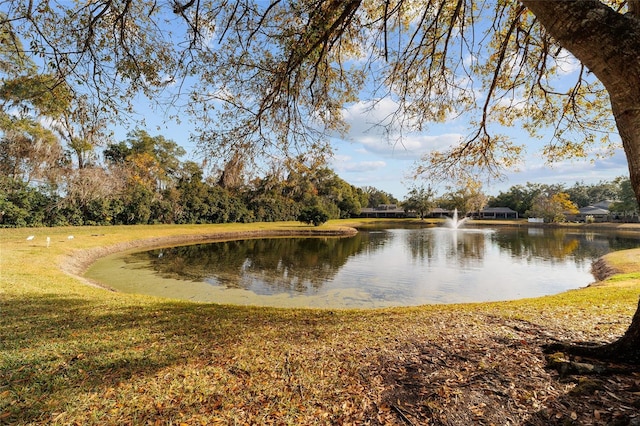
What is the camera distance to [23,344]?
3795 millimetres

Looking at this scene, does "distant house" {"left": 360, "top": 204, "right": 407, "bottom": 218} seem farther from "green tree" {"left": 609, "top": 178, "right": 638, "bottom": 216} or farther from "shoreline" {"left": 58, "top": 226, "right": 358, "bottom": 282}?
"shoreline" {"left": 58, "top": 226, "right": 358, "bottom": 282}

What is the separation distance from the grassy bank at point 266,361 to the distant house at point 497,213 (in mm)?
70419

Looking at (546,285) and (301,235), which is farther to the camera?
(301,235)

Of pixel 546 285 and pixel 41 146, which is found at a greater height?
pixel 41 146

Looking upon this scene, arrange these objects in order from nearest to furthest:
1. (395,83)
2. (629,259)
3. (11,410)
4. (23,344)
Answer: (11,410), (23,344), (395,83), (629,259)

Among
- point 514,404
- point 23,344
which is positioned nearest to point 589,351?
point 514,404

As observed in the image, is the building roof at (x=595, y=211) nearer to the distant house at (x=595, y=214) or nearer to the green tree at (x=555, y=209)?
the distant house at (x=595, y=214)

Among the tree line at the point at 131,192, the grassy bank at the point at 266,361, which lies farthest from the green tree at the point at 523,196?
the grassy bank at the point at 266,361

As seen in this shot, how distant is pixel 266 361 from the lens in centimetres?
343

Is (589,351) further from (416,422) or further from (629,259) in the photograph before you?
(629,259)

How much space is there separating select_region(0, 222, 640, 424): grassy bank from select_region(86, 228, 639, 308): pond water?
12.6ft

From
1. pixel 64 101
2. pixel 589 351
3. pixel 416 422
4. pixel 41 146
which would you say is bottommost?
pixel 416 422

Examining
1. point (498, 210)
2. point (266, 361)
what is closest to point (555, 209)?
point (498, 210)

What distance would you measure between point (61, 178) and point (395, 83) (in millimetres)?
28493
